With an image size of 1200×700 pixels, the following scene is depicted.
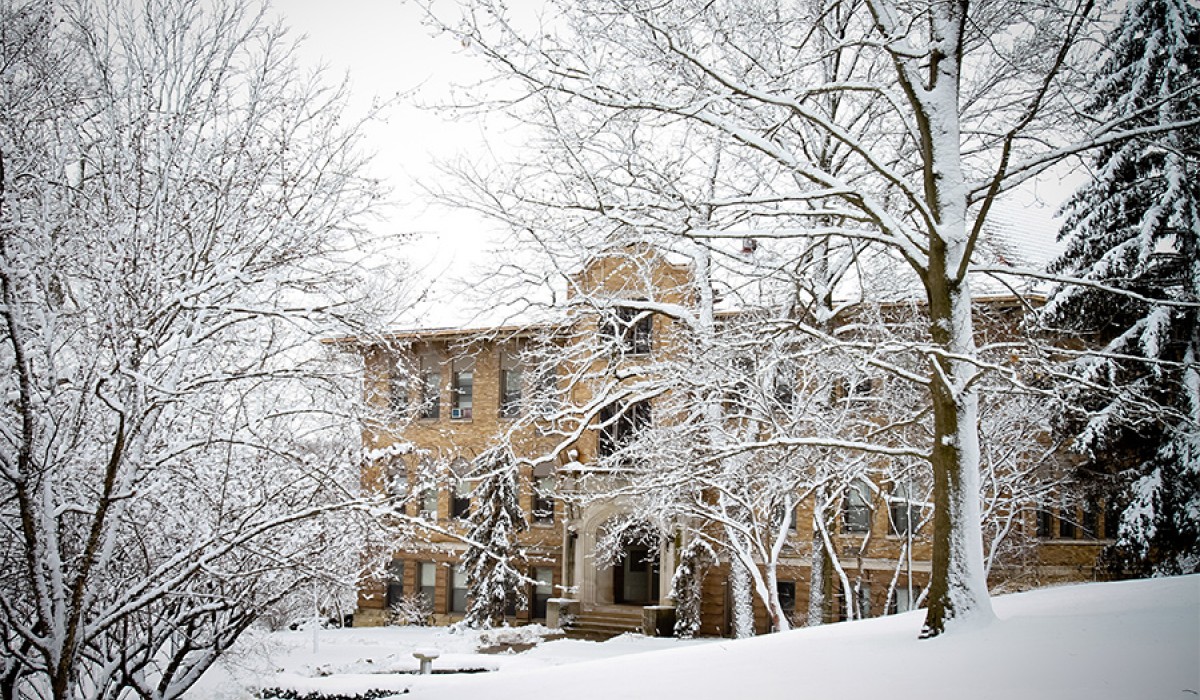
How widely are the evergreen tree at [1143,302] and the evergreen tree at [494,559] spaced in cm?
1490

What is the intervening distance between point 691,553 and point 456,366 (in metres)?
11.3

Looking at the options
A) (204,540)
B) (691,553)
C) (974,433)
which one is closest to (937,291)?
(974,433)

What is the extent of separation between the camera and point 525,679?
23.6 ft

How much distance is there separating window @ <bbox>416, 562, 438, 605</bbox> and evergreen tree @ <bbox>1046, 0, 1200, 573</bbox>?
20137 mm

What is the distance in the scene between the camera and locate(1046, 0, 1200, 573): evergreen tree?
1449cm

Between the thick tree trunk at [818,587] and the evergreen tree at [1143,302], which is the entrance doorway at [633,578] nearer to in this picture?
the thick tree trunk at [818,587]

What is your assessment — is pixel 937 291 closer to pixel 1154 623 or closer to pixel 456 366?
pixel 1154 623

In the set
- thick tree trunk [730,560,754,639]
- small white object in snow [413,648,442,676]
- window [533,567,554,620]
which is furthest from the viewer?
window [533,567,554,620]

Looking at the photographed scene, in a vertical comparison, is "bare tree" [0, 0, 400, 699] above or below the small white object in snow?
above

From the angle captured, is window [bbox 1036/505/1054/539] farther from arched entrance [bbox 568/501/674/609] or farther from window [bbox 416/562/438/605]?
window [bbox 416/562/438/605]

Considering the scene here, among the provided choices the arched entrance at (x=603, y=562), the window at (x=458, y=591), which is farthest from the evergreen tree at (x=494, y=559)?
the window at (x=458, y=591)

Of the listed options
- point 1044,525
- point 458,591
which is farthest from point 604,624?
point 1044,525

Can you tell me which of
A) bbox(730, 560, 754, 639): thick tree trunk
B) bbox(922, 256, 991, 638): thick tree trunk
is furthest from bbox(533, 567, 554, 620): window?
bbox(922, 256, 991, 638): thick tree trunk

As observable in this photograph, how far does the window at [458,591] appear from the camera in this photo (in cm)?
2948
